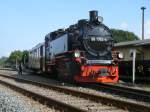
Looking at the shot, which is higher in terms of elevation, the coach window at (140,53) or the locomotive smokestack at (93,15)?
the locomotive smokestack at (93,15)

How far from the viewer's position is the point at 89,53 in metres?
20.7

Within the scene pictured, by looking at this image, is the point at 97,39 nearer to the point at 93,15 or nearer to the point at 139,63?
the point at 93,15

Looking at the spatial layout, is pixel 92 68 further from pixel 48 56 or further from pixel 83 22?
pixel 48 56

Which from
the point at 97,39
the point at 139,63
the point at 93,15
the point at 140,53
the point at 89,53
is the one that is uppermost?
the point at 93,15

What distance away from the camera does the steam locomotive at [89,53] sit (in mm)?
19984

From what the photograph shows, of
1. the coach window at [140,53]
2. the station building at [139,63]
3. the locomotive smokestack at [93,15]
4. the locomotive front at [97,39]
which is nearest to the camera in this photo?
the locomotive front at [97,39]

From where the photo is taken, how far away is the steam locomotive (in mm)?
19984

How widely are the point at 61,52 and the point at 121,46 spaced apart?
10470 millimetres

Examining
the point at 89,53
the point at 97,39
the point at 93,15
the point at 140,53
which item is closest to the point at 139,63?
the point at 140,53

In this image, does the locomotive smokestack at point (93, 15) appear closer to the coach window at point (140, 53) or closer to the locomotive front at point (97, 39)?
the locomotive front at point (97, 39)

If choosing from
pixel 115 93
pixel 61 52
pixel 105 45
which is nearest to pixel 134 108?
pixel 115 93

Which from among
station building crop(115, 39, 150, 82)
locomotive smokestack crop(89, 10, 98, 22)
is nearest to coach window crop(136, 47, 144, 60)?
station building crop(115, 39, 150, 82)

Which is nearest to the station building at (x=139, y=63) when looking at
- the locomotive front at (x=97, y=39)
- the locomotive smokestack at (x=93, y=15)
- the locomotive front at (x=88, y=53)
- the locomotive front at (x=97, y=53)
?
the locomotive front at (x=97, y=39)

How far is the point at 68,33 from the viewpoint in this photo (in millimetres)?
21000
